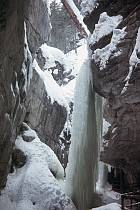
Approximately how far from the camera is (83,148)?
14.9 meters

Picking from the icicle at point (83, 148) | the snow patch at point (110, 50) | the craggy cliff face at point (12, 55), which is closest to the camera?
the craggy cliff face at point (12, 55)

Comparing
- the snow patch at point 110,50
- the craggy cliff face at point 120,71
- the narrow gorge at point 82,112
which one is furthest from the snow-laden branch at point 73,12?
the snow patch at point 110,50

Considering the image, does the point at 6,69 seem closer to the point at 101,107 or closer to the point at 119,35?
the point at 119,35

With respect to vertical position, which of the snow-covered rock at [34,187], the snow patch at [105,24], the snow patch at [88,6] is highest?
the snow patch at [88,6]

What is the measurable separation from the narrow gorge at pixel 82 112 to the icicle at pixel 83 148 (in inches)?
1.6

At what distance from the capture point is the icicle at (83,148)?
47.4 feet

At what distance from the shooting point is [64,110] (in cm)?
2405

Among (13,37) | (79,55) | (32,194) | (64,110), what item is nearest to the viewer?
(13,37)

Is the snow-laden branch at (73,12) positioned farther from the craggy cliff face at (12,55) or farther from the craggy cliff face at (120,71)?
the craggy cliff face at (120,71)

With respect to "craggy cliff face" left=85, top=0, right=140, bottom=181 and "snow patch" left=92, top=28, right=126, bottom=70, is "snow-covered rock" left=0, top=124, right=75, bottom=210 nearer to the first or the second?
"craggy cliff face" left=85, top=0, right=140, bottom=181

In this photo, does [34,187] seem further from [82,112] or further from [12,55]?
[12,55]

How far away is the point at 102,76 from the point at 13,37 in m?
4.25

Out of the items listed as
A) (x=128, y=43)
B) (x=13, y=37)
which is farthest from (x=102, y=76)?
(x=13, y=37)

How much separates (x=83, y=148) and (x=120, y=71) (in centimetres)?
424
